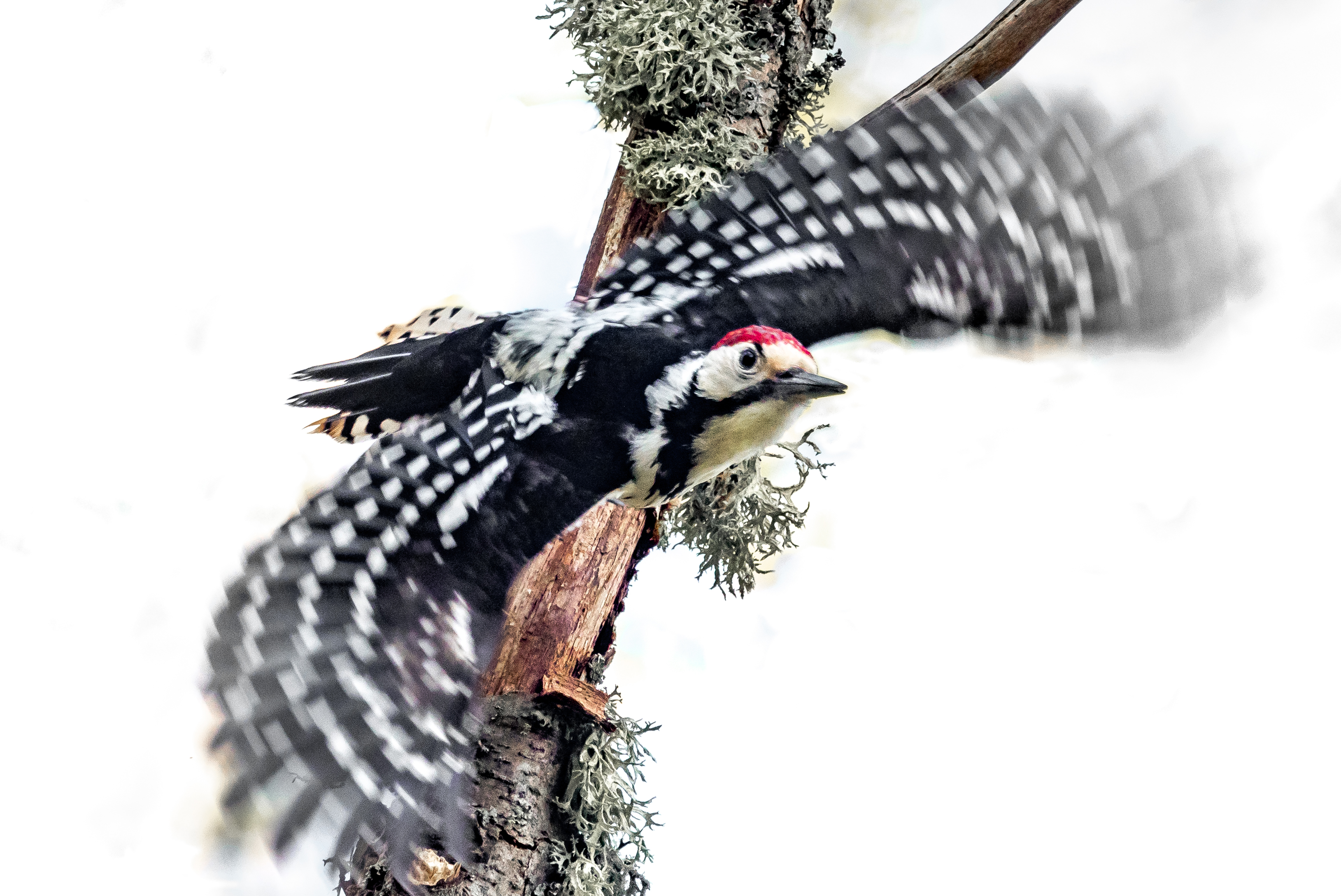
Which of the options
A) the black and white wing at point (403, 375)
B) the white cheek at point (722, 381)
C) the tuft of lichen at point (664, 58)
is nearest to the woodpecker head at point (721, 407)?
the white cheek at point (722, 381)

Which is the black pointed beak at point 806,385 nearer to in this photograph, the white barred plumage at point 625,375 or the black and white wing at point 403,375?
the white barred plumage at point 625,375

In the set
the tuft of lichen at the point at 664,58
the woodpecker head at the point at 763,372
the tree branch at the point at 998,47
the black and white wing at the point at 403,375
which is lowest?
the woodpecker head at the point at 763,372

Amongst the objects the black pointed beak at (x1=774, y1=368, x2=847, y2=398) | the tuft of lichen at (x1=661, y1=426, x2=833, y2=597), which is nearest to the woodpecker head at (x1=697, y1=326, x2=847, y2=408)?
the black pointed beak at (x1=774, y1=368, x2=847, y2=398)

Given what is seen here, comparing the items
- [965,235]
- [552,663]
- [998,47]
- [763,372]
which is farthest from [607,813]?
[998,47]

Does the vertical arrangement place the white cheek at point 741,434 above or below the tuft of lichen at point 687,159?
below

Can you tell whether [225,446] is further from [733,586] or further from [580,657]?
[733,586]

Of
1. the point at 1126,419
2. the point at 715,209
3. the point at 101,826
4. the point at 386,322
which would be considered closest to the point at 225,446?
the point at 386,322
